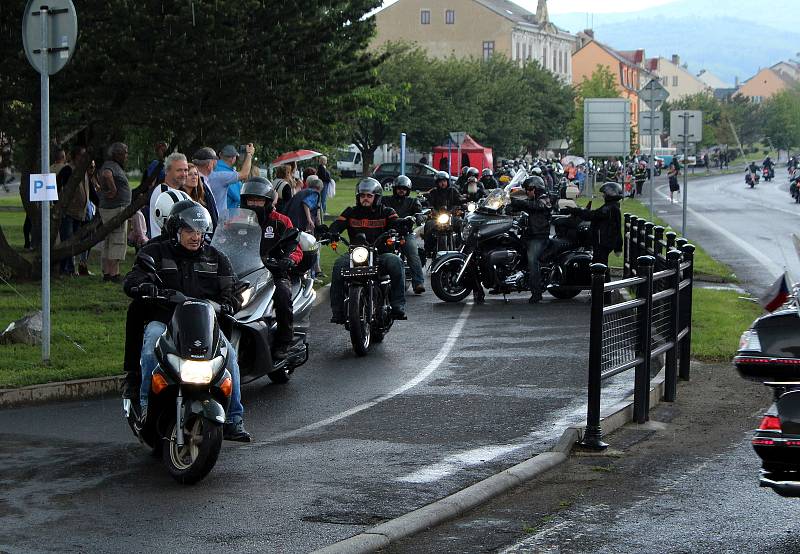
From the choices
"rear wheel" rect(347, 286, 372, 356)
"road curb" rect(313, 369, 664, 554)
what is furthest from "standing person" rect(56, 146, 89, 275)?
"road curb" rect(313, 369, 664, 554)

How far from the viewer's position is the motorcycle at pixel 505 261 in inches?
768

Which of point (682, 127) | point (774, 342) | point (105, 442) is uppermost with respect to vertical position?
point (682, 127)

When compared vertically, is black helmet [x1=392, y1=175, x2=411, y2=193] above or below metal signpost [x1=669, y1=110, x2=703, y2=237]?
below

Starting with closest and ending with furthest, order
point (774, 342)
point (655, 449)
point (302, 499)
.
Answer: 1. point (774, 342)
2. point (302, 499)
3. point (655, 449)

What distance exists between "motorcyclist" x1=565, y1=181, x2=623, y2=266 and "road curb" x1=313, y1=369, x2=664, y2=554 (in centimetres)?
985

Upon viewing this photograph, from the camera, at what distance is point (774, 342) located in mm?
6387

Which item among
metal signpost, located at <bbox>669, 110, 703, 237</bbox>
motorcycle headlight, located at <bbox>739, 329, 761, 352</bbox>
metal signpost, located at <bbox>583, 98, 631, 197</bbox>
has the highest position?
metal signpost, located at <bbox>583, 98, 631, 197</bbox>

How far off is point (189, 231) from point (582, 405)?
3801 millimetres

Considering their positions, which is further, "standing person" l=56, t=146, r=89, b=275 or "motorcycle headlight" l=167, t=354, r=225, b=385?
"standing person" l=56, t=146, r=89, b=275

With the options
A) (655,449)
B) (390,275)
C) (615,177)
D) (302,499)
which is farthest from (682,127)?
(615,177)

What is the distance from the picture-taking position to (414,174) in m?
71.6

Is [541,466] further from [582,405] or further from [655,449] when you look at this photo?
[582,405]

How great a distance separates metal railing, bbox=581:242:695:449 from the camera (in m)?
9.05

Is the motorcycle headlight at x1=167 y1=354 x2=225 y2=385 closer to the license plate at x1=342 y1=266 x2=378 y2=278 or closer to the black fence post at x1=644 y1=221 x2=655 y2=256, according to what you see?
the license plate at x1=342 y1=266 x2=378 y2=278
